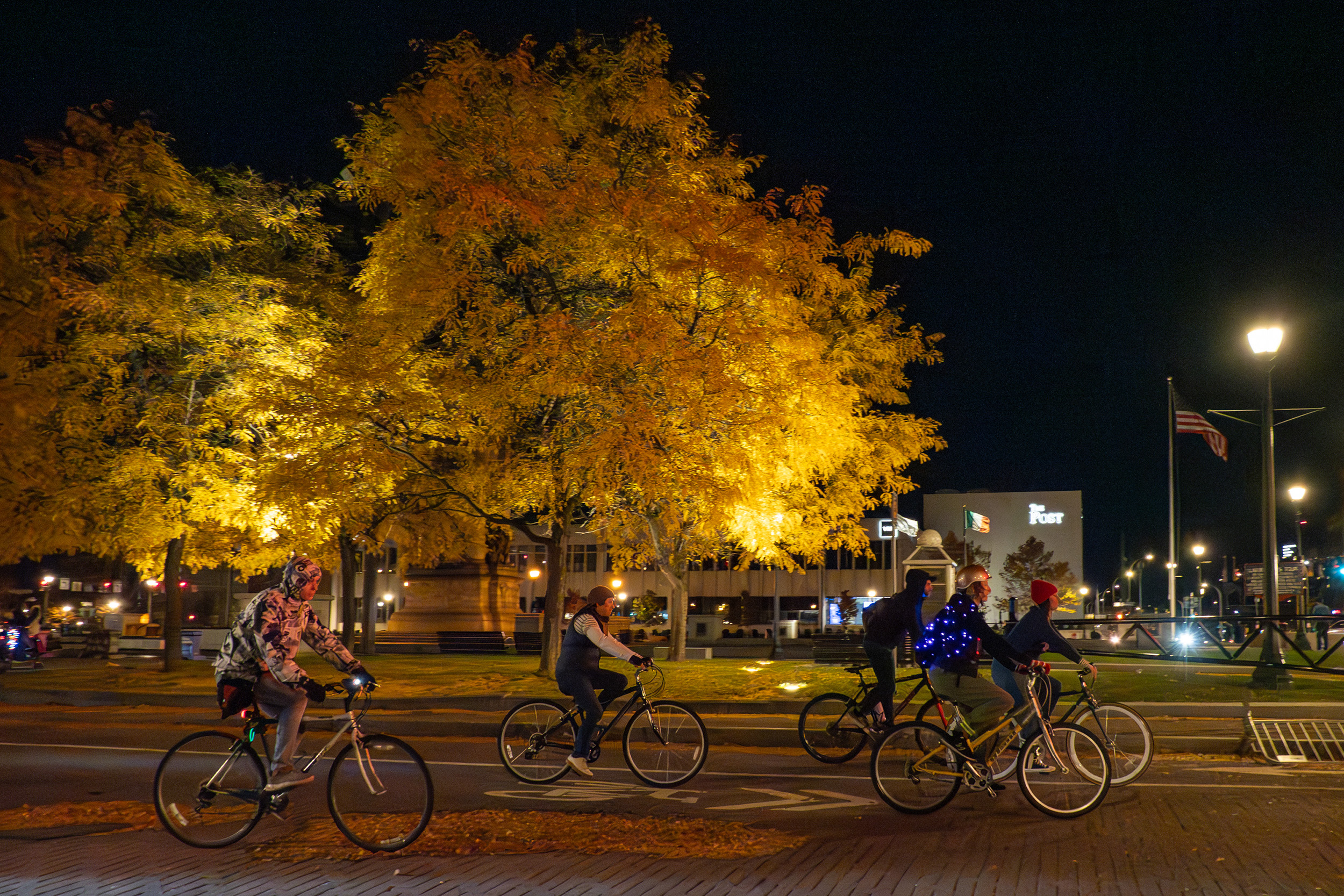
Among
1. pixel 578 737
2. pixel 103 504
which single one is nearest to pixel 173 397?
pixel 103 504

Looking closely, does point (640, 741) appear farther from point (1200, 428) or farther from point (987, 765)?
point (1200, 428)

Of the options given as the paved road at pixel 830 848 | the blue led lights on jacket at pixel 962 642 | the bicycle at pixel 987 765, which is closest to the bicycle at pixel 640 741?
the paved road at pixel 830 848

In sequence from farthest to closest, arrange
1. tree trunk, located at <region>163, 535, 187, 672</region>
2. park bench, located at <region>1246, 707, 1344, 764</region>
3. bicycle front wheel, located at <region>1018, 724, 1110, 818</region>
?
1. tree trunk, located at <region>163, 535, 187, 672</region>
2. park bench, located at <region>1246, 707, 1344, 764</region>
3. bicycle front wheel, located at <region>1018, 724, 1110, 818</region>

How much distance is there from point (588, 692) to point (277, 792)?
312 cm

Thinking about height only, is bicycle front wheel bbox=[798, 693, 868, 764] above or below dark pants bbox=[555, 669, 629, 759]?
below

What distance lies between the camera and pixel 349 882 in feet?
21.1

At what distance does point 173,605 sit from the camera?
78.2 feet

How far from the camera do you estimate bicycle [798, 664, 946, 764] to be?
36.9 feet

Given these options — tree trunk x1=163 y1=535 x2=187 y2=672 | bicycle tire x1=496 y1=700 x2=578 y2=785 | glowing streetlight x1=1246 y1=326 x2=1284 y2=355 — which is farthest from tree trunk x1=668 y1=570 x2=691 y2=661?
bicycle tire x1=496 y1=700 x2=578 y2=785

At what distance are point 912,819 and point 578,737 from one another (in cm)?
308

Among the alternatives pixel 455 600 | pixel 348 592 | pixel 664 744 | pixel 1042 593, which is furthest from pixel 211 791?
pixel 455 600

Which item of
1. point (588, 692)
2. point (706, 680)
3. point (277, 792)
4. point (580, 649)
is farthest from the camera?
point (706, 680)

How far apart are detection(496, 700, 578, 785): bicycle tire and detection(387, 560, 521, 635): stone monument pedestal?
2692 centimetres

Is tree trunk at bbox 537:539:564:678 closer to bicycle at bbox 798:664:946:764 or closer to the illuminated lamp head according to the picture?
bicycle at bbox 798:664:946:764
